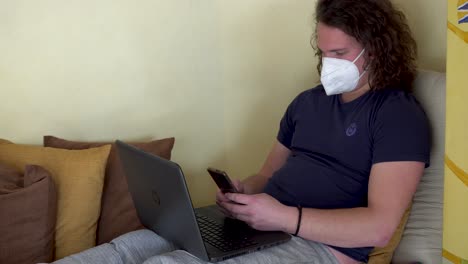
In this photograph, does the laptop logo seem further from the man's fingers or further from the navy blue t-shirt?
the navy blue t-shirt

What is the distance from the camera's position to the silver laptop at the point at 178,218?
1288 millimetres

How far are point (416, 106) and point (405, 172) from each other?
21 centimetres

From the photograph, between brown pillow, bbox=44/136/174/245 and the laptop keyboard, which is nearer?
the laptop keyboard

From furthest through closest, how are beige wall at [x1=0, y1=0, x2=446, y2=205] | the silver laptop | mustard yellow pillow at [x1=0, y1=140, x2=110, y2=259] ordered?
beige wall at [x1=0, y1=0, x2=446, y2=205] < mustard yellow pillow at [x1=0, y1=140, x2=110, y2=259] < the silver laptop

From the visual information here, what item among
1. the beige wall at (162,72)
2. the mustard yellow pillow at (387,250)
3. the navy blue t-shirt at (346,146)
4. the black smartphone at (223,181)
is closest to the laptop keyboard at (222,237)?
the black smartphone at (223,181)

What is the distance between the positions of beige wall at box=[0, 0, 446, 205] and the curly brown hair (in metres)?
0.22

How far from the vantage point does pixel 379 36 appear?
1.55 m

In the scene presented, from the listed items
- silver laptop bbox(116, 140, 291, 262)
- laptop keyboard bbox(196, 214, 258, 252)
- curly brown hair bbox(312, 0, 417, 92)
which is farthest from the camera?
curly brown hair bbox(312, 0, 417, 92)

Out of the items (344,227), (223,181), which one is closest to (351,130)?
(344,227)

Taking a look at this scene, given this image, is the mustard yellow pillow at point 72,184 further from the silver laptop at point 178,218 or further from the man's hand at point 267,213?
the man's hand at point 267,213

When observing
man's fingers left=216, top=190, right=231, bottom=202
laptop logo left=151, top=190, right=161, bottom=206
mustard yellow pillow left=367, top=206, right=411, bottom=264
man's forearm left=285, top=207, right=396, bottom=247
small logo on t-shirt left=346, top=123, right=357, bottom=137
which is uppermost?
small logo on t-shirt left=346, top=123, right=357, bottom=137

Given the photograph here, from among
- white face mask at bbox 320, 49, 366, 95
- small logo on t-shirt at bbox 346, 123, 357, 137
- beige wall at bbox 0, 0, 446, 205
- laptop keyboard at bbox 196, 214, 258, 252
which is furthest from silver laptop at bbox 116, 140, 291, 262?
beige wall at bbox 0, 0, 446, 205

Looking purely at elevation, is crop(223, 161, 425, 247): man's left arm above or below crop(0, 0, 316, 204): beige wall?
below

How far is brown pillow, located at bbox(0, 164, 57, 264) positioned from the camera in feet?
5.36
